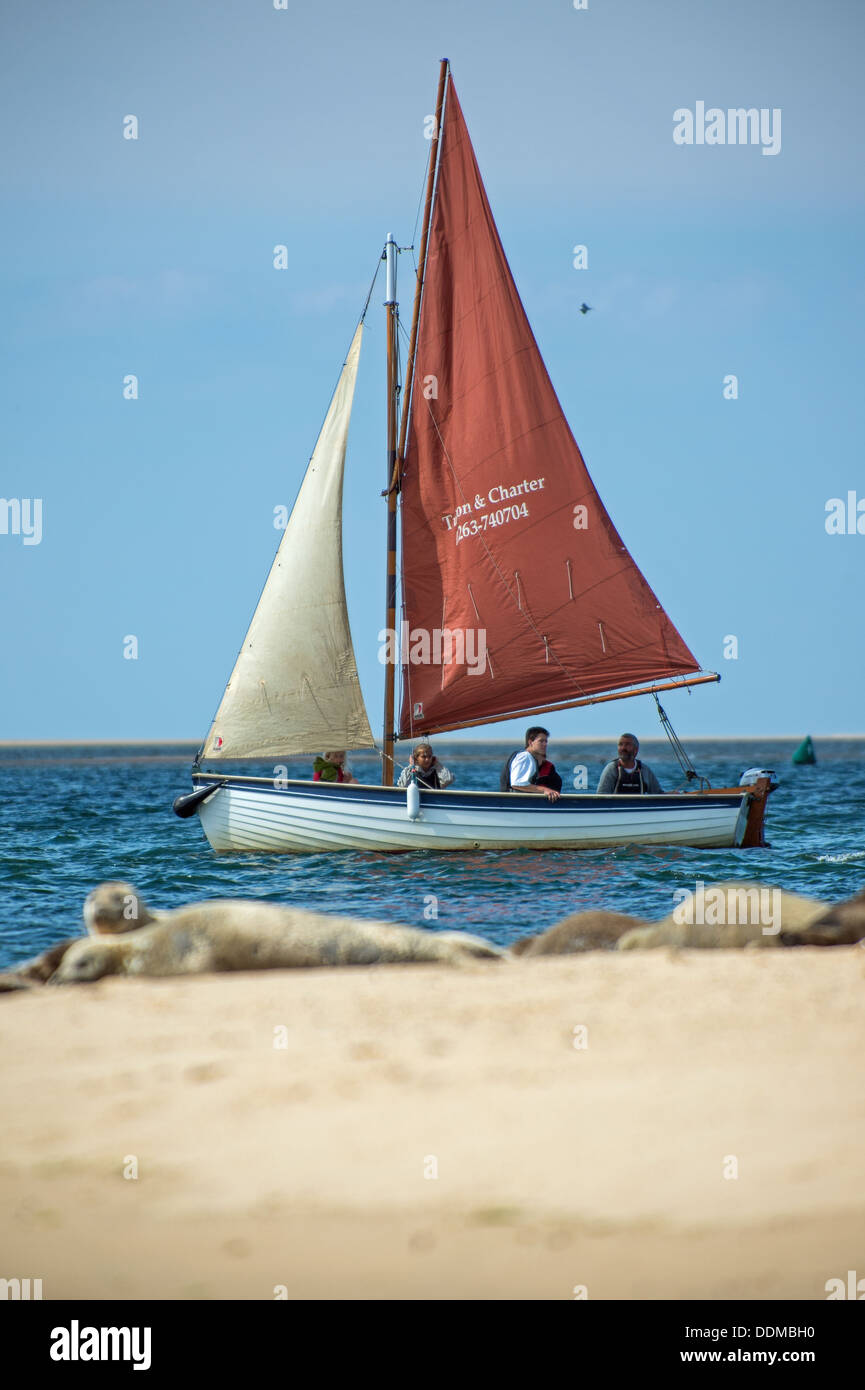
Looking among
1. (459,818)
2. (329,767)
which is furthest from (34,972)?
(329,767)

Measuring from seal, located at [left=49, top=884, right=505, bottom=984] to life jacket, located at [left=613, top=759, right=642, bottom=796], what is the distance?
31.6 ft

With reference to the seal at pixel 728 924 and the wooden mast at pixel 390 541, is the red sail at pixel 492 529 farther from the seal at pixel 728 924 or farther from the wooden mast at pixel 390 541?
the seal at pixel 728 924

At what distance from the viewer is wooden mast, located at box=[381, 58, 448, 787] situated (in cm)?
1970

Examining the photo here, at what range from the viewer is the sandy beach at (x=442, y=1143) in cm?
402

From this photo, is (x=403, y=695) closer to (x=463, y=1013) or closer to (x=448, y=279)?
(x=448, y=279)

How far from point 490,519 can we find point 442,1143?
1547 cm

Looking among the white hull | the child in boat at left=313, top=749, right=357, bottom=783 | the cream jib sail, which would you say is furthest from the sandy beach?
the child in boat at left=313, top=749, right=357, bottom=783

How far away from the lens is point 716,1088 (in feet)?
17.8

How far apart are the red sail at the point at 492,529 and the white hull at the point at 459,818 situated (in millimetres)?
1952

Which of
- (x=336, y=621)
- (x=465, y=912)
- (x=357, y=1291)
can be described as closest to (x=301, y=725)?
(x=336, y=621)

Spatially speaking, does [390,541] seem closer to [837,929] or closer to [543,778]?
[543,778]

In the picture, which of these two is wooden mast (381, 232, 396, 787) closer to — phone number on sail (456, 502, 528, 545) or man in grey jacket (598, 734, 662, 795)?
phone number on sail (456, 502, 528, 545)

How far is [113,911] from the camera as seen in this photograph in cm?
970

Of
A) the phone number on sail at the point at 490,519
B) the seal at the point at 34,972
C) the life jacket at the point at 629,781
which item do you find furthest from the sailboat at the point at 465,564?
the seal at the point at 34,972
